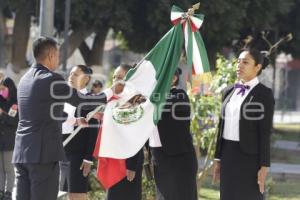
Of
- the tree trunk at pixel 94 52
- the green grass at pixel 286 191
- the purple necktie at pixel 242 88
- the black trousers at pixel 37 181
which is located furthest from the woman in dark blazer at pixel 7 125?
the tree trunk at pixel 94 52

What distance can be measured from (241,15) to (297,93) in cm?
2948

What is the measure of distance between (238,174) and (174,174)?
708 mm

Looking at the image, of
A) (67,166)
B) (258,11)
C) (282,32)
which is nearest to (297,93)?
(282,32)

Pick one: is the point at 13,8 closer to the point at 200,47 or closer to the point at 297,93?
the point at 200,47

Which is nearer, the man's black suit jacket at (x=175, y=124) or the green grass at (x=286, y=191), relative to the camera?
the man's black suit jacket at (x=175, y=124)

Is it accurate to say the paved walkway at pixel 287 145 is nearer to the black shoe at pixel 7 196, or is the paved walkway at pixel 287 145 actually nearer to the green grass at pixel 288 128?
the green grass at pixel 288 128

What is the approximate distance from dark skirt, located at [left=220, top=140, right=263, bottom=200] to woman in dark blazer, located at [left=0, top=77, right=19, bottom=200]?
3411 mm

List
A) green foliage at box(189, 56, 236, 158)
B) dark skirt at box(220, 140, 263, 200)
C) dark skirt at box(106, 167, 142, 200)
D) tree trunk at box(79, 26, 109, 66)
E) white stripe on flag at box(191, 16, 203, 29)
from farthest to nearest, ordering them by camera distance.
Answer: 1. tree trunk at box(79, 26, 109, 66)
2. green foliage at box(189, 56, 236, 158)
3. dark skirt at box(106, 167, 142, 200)
4. white stripe on flag at box(191, 16, 203, 29)
5. dark skirt at box(220, 140, 263, 200)

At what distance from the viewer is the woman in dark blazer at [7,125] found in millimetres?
8836

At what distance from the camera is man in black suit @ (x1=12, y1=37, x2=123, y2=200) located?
5852 millimetres

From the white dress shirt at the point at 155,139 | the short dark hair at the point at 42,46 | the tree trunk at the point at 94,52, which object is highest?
the tree trunk at the point at 94,52

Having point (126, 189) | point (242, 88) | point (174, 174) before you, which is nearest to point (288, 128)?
point (126, 189)

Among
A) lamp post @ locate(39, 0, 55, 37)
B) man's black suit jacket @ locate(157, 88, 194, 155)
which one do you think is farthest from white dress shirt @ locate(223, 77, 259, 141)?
lamp post @ locate(39, 0, 55, 37)

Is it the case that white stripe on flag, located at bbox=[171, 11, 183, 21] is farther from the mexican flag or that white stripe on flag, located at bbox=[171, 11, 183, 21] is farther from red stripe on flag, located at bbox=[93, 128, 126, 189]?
red stripe on flag, located at bbox=[93, 128, 126, 189]
